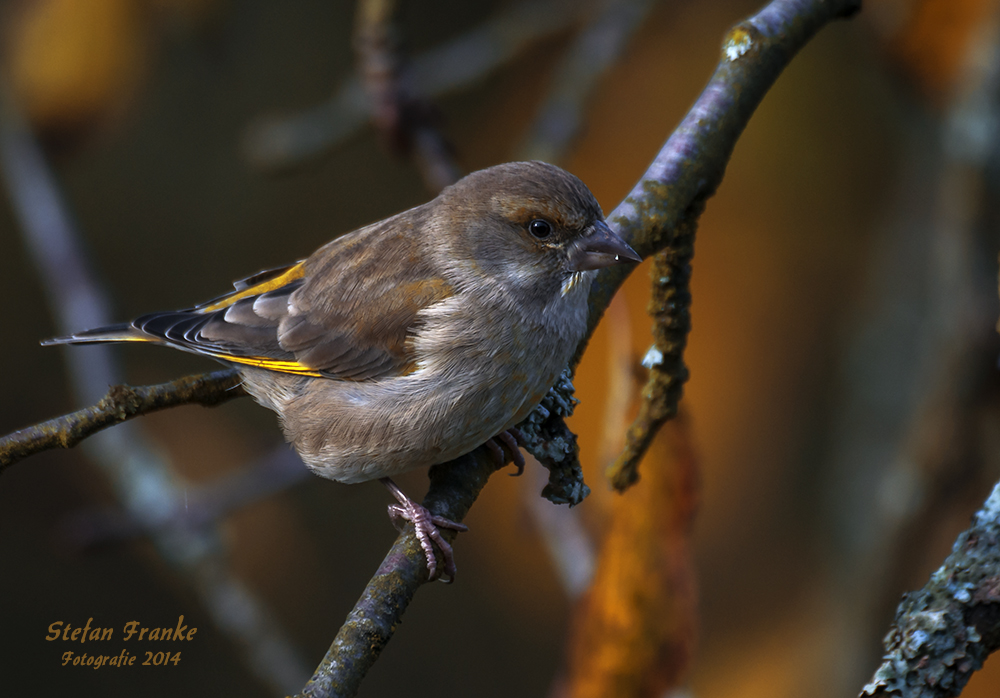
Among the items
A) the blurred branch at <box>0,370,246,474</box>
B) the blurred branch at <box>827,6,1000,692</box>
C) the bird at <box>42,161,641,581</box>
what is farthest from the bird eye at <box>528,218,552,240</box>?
the blurred branch at <box>827,6,1000,692</box>

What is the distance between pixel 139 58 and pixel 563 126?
7.83 feet

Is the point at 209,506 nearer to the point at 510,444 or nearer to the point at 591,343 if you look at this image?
the point at 510,444

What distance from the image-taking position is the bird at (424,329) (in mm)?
2188

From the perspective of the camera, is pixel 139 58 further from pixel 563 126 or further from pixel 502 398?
pixel 502 398

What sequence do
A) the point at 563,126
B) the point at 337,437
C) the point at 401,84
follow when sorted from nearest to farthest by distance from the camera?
1. the point at 337,437
2. the point at 401,84
3. the point at 563,126

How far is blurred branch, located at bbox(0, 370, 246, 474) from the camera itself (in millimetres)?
1678

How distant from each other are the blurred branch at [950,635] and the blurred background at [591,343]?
5.13 ft

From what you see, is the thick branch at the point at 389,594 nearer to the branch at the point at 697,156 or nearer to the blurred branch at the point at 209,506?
the branch at the point at 697,156

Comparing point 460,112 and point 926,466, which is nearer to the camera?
point 926,466

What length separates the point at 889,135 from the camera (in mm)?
4145

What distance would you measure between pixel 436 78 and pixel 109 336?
203 centimetres

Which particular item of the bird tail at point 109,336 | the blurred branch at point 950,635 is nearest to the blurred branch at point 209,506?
the bird tail at point 109,336

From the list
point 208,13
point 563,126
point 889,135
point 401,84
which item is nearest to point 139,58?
point 208,13

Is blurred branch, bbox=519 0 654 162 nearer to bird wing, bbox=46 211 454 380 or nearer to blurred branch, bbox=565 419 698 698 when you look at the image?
bird wing, bbox=46 211 454 380
